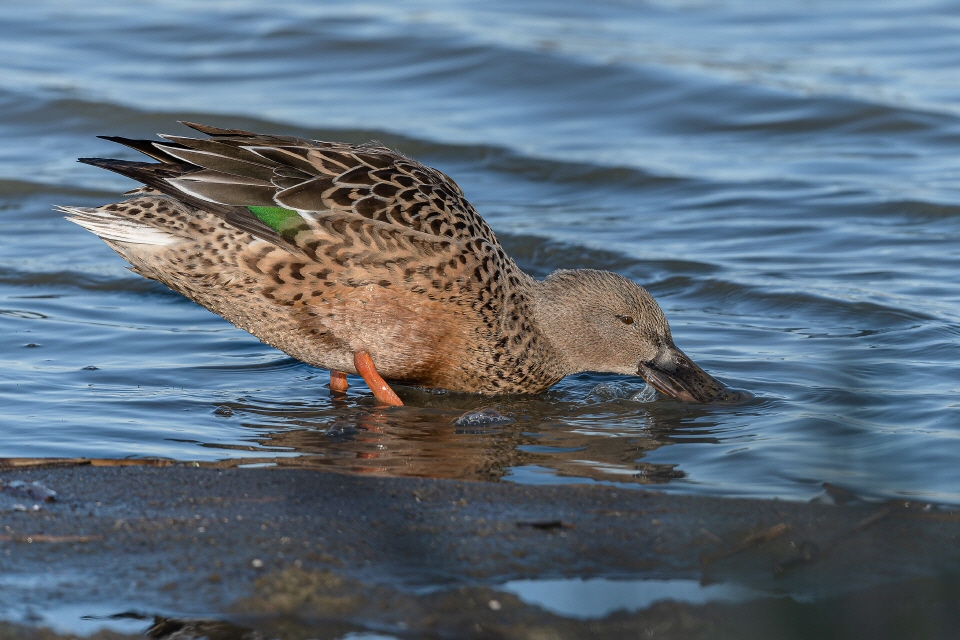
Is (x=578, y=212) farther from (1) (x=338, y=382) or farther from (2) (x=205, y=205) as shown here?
(2) (x=205, y=205)

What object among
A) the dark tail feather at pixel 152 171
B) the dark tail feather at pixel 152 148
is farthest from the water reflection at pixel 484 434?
the dark tail feather at pixel 152 148

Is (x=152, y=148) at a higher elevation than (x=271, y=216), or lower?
higher

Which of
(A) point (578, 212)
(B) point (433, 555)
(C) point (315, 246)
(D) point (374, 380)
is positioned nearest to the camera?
(B) point (433, 555)

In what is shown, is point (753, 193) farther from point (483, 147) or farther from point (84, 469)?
point (84, 469)

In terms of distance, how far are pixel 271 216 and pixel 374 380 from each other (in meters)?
0.94

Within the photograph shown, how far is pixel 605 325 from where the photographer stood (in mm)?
6082

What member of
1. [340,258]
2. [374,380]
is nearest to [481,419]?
[374,380]

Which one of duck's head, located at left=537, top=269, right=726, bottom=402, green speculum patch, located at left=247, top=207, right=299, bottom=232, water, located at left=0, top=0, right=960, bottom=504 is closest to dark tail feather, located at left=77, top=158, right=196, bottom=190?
green speculum patch, located at left=247, top=207, right=299, bottom=232

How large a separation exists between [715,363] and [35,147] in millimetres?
7516

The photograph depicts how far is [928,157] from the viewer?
1013cm

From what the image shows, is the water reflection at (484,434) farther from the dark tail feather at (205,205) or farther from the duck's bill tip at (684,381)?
the dark tail feather at (205,205)

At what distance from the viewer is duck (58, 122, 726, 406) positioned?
5336 millimetres

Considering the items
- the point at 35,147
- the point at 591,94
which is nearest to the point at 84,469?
the point at 35,147

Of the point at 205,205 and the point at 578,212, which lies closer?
the point at 205,205
